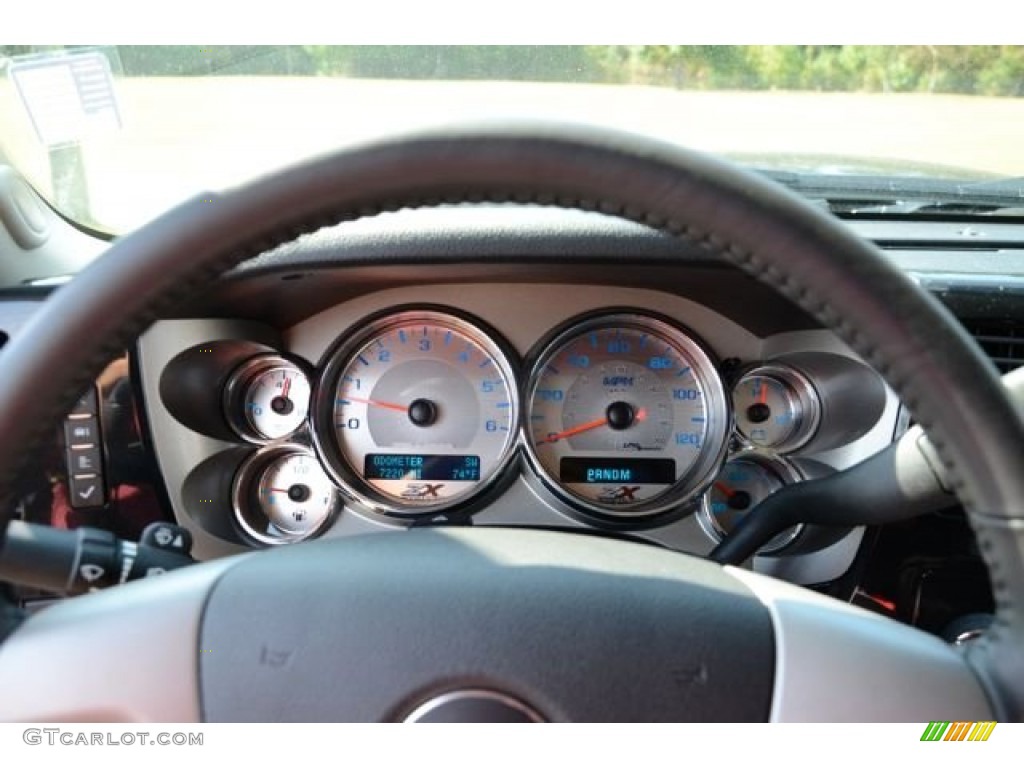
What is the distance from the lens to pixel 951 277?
72.7 inches

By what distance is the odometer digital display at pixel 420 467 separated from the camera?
2350 millimetres

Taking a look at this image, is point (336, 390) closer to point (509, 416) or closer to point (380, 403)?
point (380, 403)

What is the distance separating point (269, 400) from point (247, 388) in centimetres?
6

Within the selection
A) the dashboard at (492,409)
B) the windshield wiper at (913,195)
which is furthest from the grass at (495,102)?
the dashboard at (492,409)

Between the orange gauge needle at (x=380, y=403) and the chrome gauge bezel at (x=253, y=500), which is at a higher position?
the orange gauge needle at (x=380, y=403)

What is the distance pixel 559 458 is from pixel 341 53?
1.15 m

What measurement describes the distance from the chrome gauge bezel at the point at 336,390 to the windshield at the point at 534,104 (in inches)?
19.3

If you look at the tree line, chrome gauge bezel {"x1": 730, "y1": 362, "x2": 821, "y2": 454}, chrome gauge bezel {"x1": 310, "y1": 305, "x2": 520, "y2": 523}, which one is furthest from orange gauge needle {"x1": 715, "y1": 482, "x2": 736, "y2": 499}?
the tree line

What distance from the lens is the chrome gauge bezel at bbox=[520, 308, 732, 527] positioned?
2.28 meters

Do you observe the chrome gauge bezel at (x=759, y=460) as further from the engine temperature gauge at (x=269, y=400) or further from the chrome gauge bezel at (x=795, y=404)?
the engine temperature gauge at (x=269, y=400)

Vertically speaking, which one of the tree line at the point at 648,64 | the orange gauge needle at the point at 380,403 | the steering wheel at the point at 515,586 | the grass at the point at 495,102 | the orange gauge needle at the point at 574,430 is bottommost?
the orange gauge needle at the point at 574,430

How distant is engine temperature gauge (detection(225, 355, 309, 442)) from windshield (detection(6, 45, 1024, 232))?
0.47 m

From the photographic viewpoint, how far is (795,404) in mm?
2346

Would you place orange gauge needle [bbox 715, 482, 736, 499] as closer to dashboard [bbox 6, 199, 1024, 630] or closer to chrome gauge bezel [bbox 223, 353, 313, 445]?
Answer: dashboard [bbox 6, 199, 1024, 630]
